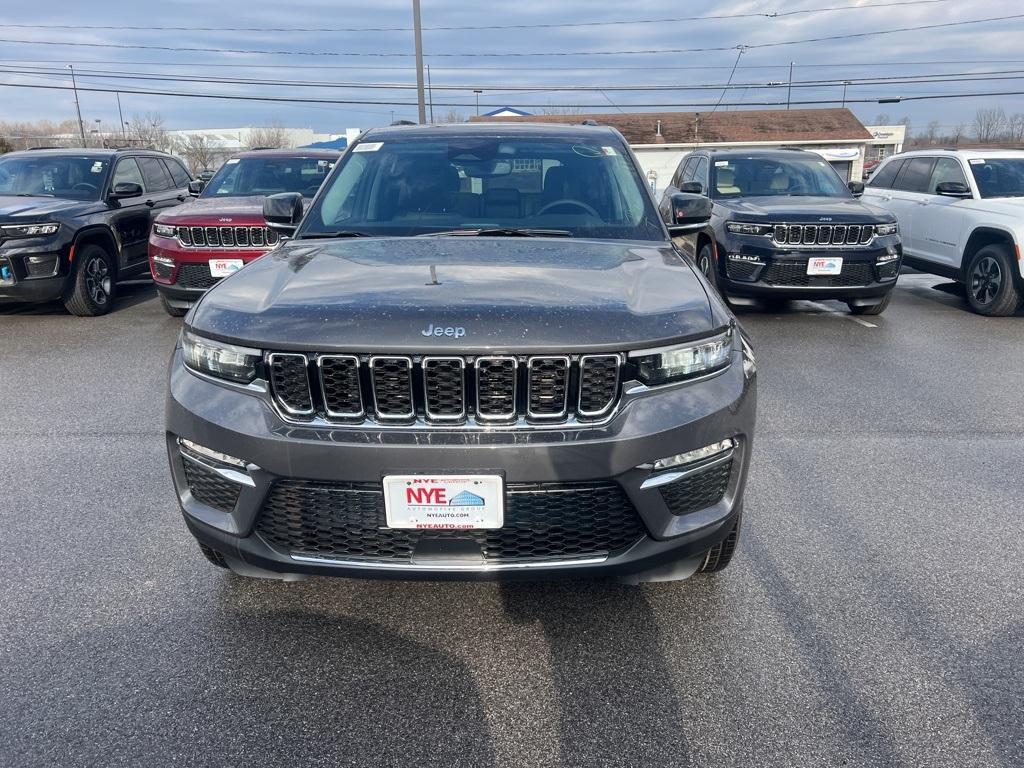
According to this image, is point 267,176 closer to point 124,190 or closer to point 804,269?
point 124,190

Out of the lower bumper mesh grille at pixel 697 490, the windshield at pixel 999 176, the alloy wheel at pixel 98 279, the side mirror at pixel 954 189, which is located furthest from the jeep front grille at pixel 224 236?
the windshield at pixel 999 176

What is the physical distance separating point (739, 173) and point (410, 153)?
6.49 m

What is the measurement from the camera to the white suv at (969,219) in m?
8.41

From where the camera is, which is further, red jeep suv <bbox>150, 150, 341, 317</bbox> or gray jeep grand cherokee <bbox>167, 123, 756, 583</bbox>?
red jeep suv <bbox>150, 150, 341, 317</bbox>

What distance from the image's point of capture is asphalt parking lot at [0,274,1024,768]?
2289mm

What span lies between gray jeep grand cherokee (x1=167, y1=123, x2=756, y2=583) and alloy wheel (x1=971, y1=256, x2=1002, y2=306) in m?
7.48

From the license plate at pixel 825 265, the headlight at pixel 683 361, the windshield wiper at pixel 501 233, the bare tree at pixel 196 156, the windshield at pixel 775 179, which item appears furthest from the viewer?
the bare tree at pixel 196 156

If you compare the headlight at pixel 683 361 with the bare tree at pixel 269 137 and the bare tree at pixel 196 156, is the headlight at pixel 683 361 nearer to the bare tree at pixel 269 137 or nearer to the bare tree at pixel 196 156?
the bare tree at pixel 196 156

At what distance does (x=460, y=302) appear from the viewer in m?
2.46

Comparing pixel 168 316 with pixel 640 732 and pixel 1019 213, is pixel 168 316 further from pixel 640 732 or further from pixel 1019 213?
pixel 1019 213

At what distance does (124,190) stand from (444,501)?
8.52m

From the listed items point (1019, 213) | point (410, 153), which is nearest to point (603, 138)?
point (410, 153)

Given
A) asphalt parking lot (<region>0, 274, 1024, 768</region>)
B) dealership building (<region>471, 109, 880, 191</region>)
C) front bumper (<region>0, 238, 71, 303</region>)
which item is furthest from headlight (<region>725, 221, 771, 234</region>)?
dealership building (<region>471, 109, 880, 191</region>)

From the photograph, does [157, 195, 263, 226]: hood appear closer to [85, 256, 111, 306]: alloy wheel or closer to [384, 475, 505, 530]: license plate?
[85, 256, 111, 306]: alloy wheel
